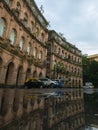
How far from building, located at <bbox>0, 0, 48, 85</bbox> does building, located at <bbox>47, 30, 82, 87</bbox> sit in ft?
26.1

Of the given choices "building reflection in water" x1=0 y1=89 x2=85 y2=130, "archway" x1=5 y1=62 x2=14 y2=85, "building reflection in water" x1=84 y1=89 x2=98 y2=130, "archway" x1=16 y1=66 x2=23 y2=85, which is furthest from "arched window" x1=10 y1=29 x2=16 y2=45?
"building reflection in water" x1=0 y1=89 x2=85 y2=130

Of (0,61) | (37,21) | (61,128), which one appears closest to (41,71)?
(37,21)

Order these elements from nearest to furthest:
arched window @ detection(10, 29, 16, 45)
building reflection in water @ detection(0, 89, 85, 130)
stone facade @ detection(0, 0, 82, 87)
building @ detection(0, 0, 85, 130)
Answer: building reflection in water @ detection(0, 89, 85, 130), building @ detection(0, 0, 85, 130), stone facade @ detection(0, 0, 82, 87), arched window @ detection(10, 29, 16, 45)

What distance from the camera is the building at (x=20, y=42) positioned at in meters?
19.8

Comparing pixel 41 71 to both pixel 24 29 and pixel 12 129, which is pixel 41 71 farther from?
pixel 12 129

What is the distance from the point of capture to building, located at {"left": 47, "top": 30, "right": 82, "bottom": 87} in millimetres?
43000

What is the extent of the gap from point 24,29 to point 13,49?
4.62 meters

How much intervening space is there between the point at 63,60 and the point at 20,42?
25598mm

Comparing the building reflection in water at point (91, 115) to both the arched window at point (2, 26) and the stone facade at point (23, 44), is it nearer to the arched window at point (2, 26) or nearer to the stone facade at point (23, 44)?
the stone facade at point (23, 44)

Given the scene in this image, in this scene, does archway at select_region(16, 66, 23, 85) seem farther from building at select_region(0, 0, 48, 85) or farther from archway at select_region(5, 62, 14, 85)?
archway at select_region(5, 62, 14, 85)

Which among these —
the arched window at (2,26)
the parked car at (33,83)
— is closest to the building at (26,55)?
the arched window at (2,26)

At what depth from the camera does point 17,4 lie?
2367cm

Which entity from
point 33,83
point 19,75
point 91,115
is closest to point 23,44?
point 19,75

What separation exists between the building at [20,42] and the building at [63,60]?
7.96 metres
